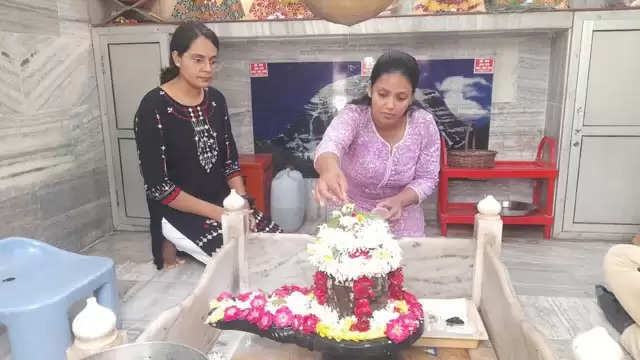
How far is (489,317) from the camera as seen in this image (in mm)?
1503

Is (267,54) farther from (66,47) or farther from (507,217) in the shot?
(507,217)

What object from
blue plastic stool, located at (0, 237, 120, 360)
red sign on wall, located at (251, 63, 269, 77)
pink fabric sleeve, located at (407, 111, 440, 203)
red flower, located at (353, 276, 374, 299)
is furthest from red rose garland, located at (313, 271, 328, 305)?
red sign on wall, located at (251, 63, 269, 77)

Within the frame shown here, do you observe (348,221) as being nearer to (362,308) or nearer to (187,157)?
(362,308)

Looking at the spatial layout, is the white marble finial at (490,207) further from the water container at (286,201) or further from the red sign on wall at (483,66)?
the red sign on wall at (483,66)

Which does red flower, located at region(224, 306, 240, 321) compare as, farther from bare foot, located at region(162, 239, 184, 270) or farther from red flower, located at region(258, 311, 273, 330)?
bare foot, located at region(162, 239, 184, 270)

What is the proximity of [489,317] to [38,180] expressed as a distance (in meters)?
3.23

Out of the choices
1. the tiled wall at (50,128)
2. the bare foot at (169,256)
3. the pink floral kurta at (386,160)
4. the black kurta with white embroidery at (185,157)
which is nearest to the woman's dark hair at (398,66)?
the pink floral kurta at (386,160)

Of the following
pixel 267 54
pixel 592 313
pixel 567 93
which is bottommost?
pixel 592 313

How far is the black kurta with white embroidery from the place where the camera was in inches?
108

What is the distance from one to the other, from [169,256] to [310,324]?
2213 mm

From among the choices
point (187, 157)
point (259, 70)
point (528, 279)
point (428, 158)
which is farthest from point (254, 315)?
→ point (259, 70)

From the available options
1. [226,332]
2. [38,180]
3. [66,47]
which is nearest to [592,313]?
[226,332]

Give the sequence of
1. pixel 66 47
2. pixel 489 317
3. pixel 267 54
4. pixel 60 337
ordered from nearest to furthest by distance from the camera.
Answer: pixel 489 317, pixel 60 337, pixel 66 47, pixel 267 54

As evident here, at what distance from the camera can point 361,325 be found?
1272 mm
